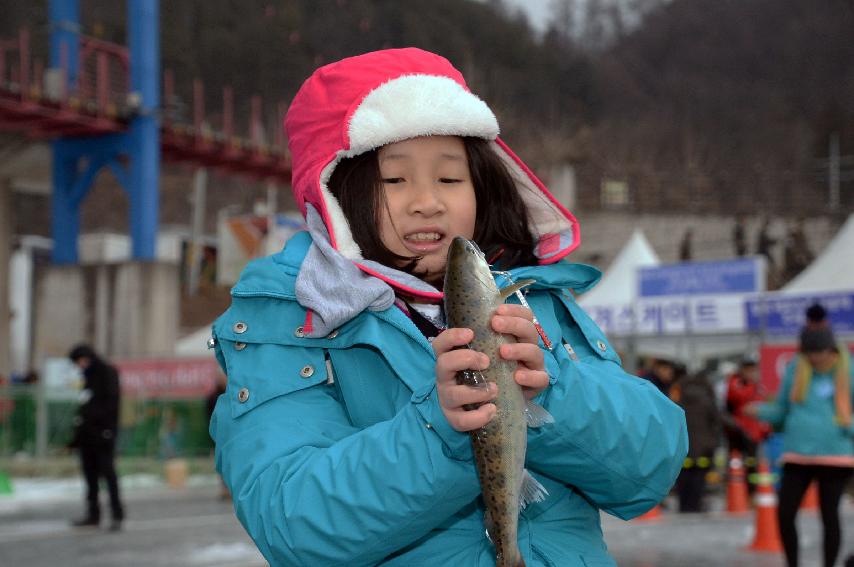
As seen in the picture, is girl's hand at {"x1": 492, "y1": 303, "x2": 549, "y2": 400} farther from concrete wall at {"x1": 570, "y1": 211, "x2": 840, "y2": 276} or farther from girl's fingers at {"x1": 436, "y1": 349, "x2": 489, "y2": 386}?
concrete wall at {"x1": 570, "y1": 211, "x2": 840, "y2": 276}

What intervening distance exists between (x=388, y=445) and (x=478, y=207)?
660mm

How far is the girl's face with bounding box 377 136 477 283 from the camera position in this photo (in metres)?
1.92

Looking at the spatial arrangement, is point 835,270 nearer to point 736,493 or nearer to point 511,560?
point 736,493

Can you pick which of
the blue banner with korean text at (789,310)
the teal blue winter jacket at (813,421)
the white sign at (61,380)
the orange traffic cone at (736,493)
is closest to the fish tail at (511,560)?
the teal blue winter jacket at (813,421)

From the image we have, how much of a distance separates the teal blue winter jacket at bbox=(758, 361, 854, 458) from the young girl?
5.60 meters

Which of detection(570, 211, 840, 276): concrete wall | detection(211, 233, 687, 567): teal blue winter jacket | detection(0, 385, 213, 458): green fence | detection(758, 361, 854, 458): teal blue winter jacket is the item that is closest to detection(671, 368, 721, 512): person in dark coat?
detection(758, 361, 854, 458): teal blue winter jacket

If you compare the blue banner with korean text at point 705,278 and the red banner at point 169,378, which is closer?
the blue banner with korean text at point 705,278

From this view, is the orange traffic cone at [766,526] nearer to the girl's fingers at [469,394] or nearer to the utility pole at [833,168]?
the girl's fingers at [469,394]

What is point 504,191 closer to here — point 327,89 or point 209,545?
point 327,89

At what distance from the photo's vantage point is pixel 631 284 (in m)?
21.4

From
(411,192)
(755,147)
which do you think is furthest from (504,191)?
(755,147)

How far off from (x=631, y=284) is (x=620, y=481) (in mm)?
Result: 20068

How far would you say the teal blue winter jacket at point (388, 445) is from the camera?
1539 millimetres

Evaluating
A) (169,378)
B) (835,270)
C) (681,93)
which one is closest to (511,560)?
(169,378)
